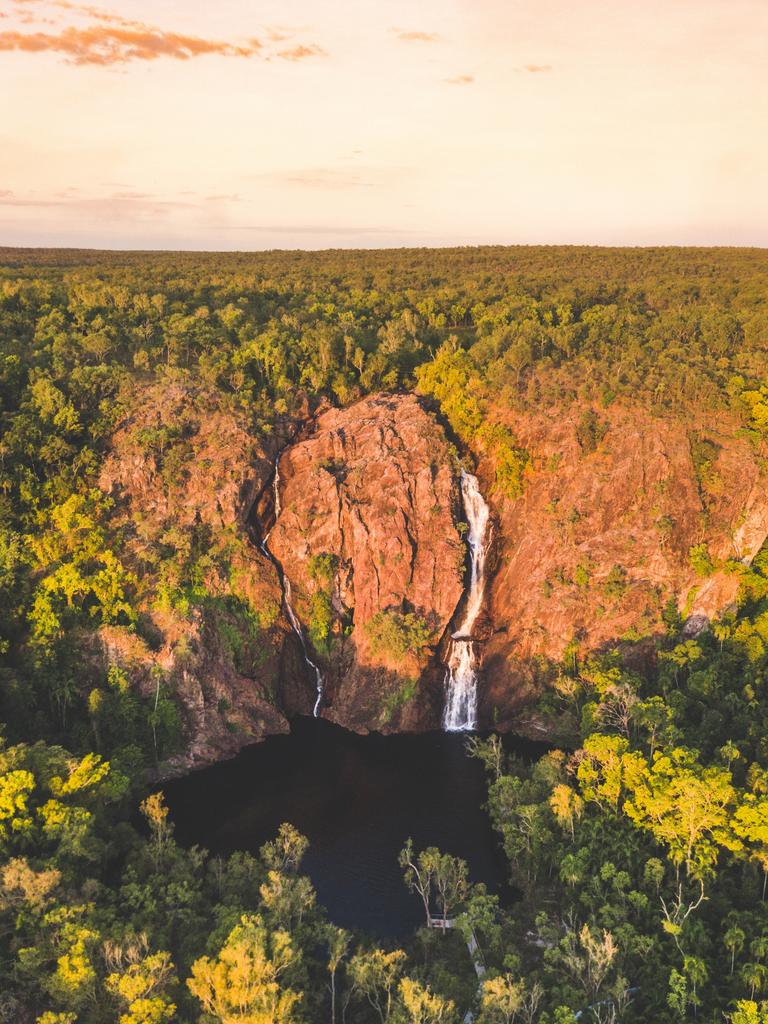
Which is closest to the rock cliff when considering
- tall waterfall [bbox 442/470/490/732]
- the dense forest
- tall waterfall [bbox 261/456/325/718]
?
tall waterfall [bbox 261/456/325/718]

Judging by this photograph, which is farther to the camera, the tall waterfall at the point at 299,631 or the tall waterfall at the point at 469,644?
the tall waterfall at the point at 299,631

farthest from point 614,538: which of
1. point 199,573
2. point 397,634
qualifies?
point 199,573

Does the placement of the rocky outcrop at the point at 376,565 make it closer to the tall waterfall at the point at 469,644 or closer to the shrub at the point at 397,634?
the shrub at the point at 397,634

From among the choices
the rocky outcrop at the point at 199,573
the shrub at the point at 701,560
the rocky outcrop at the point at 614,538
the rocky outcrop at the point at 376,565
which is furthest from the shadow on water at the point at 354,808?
the shrub at the point at 701,560

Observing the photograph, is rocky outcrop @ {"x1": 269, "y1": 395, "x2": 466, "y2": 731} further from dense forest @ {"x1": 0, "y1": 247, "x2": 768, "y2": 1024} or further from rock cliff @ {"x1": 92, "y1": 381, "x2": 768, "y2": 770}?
dense forest @ {"x1": 0, "y1": 247, "x2": 768, "y2": 1024}

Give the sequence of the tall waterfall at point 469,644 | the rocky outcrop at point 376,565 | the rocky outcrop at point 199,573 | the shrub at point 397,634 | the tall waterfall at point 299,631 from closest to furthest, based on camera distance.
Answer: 1. the rocky outcrop at point 199,573
2. the shrub at point 397,634
3. the rocky outcrop at point 376,565
4. the tall waterfall at point 469,644
5. the tall waterfall at point 299,631

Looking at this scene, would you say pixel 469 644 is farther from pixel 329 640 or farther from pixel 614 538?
pixel 614 538
